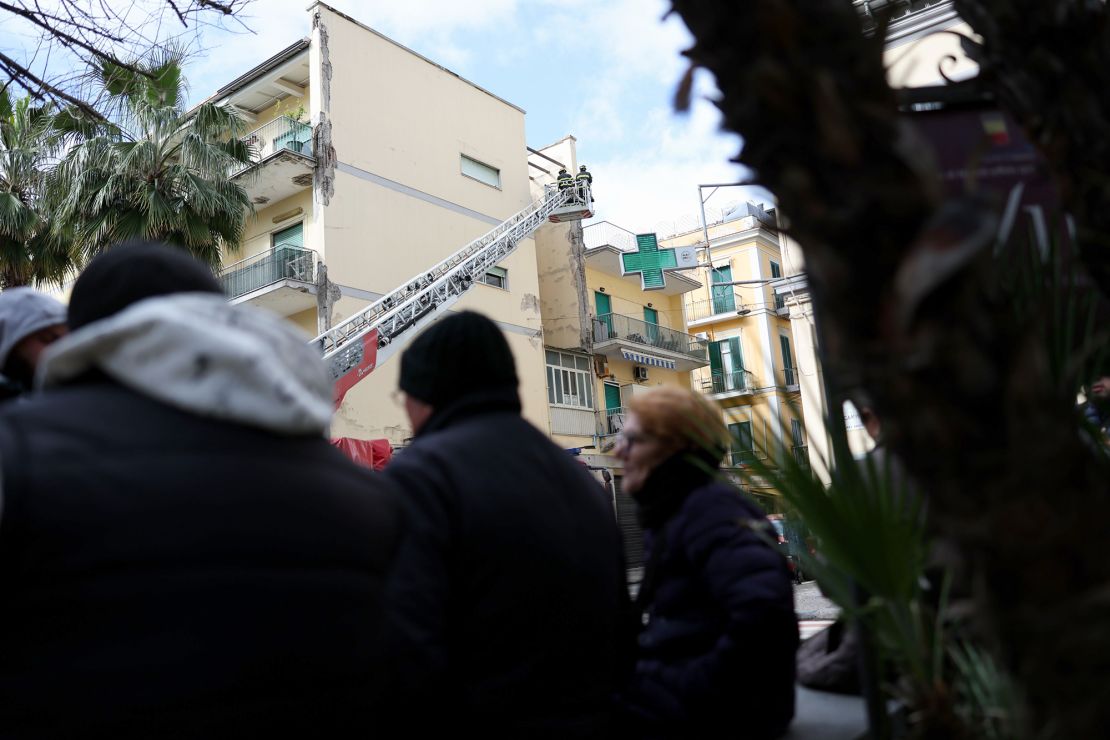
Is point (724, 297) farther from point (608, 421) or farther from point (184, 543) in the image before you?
point (184, 543)

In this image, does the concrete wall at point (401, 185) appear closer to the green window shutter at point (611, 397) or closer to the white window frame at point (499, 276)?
the white window frame at point (499, 276)

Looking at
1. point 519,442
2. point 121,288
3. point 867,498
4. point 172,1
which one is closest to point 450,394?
point 519,442

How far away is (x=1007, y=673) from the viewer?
3.57 feet

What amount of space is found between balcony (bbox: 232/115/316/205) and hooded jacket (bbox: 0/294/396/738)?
760 inches

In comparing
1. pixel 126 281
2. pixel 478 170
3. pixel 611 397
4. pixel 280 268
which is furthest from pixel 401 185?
pixel 126 281

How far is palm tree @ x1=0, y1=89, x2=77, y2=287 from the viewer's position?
1366cm

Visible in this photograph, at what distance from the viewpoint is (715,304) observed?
35156 millimetres

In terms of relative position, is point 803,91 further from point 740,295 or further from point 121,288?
point 740,295

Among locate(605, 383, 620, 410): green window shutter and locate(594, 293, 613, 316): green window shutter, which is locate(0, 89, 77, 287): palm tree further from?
locate(594, 293, 613, 316): green window shutter

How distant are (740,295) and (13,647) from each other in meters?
34.6

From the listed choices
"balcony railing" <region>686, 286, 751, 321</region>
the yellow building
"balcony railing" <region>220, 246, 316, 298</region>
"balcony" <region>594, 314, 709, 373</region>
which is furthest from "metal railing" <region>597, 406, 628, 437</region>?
"balcony railing" <region>220, 246, 316, 298</region>

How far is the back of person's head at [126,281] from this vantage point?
1.41 meters

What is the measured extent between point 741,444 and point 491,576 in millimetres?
537

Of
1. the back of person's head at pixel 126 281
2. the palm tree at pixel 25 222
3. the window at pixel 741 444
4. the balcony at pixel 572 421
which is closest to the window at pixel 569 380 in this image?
the balcony at pixel 572 421
